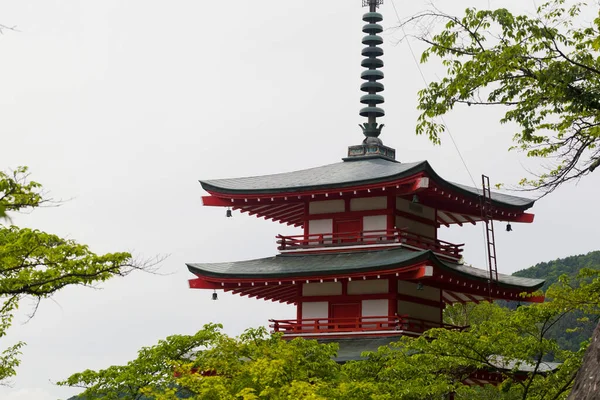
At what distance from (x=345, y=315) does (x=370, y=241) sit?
8.45 ft

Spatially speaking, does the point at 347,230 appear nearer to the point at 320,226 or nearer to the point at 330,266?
the point at 320,226

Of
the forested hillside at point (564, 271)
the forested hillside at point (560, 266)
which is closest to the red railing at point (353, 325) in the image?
the forested hillside at point (564, 271)

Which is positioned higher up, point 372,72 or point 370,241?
point 372,72

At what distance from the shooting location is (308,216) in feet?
107

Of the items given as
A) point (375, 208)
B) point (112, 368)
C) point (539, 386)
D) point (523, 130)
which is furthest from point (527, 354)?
point (112, 368)

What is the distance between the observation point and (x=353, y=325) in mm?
30188

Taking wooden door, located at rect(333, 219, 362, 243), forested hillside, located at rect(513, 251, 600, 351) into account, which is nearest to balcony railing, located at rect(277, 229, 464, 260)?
wooden door, located at rect(333, 219, 362, 243)

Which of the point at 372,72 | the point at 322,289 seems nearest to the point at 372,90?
the point at 372,72

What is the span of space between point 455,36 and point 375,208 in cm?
1236

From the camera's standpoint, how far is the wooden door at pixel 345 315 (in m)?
30.1

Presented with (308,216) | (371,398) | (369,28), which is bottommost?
(371,398)

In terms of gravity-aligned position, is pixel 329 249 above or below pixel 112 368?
above

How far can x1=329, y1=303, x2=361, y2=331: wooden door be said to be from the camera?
30.1m

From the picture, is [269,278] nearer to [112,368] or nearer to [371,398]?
[112,368]
